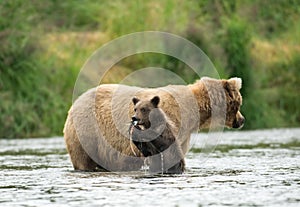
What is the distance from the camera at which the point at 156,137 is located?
13.5 m

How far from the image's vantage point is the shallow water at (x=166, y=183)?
1078 centimetres

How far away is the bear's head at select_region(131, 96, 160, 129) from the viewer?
43.5 ft

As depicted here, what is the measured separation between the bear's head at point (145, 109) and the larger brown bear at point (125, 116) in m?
0.40

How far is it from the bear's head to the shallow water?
2.65ft

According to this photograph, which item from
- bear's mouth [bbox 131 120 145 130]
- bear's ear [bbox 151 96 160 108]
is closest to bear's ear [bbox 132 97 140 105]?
bear's ear [bbox 151 96 160 108]

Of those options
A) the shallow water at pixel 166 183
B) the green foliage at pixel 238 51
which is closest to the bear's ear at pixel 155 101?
the shallow water at pixel 166 183

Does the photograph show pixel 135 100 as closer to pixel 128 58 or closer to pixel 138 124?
pixel 138 124

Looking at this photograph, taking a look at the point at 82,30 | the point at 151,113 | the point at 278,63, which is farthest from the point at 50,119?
the point at 151,113

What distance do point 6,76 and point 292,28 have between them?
46.2 ft


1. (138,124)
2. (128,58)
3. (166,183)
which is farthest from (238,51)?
(166,183)

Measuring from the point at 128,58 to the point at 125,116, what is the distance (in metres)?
18.1

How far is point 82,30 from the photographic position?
36.2m

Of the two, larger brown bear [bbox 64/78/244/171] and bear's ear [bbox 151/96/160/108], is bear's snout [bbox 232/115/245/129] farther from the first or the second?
bear's ear [bbox 151/96/160/108]

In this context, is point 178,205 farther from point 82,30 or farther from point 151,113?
point 82,30
